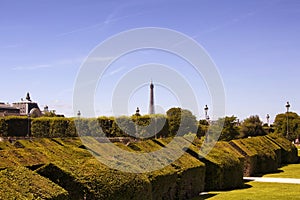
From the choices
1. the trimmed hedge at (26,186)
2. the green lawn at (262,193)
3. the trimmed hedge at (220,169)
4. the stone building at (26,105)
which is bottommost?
the green lawn at (262,193)

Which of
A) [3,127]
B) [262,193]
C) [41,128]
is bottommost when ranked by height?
[262,193]

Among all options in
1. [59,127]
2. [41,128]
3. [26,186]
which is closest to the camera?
[26,186]

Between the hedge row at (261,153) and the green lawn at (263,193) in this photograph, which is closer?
the green lawn at (263,193)

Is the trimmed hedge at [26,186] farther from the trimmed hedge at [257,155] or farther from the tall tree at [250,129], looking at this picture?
the tall tree at [250,129]

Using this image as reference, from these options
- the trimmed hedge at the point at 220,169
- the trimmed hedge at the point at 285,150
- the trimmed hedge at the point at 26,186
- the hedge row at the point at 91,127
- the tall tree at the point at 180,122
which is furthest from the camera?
the hedge row at the point at 91,127

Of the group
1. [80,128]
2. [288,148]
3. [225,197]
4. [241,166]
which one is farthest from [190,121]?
[225,197]

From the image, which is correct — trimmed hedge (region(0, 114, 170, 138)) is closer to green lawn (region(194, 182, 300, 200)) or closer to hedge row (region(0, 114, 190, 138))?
hedge row (region(0, 114, 190, 138))

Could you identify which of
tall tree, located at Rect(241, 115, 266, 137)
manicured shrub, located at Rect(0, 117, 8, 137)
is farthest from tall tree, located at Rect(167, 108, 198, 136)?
manicured shrub, located at Rect(0, 117, 8, 137)

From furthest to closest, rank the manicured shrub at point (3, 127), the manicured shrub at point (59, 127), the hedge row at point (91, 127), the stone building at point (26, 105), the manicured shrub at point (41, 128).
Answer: the stone building at point (26, 105) < the manicured shrub at point (41, 128) < the manicured shrub at point (3, 127) < the manicured shrub at point (59, 127) < the hedge row at point (91, 127)

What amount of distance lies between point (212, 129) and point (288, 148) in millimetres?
14878

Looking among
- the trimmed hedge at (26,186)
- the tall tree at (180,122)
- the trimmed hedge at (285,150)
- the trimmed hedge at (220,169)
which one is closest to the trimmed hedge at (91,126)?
the tall tree at (180,122)

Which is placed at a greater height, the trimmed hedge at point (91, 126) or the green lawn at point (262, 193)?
the trimmed hedge at point (91, 126)

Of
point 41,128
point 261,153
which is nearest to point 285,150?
point 261,153

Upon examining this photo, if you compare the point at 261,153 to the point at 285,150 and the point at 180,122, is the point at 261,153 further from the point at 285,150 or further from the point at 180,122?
the point at 180,122
